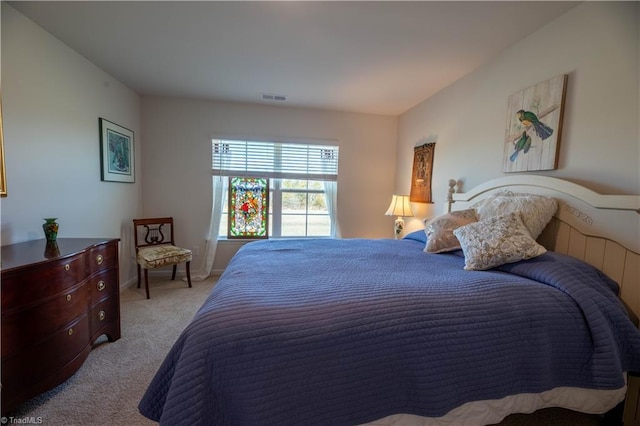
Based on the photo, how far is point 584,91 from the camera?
5.51 feet

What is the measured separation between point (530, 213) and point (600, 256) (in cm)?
40

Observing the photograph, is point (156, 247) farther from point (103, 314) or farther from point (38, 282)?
point (38, 282)

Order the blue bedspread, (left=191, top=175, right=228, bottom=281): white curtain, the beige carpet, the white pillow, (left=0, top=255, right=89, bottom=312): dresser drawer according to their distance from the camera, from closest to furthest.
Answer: the blue bedspread, (left=0, top=255, right=89, bottom=312): dresser drawer, the beige carpet, the white pillow, (left=191, top=175, right=228, bottom=281): white curtain

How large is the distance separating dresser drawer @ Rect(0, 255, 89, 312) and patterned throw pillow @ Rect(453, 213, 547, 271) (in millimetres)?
2435

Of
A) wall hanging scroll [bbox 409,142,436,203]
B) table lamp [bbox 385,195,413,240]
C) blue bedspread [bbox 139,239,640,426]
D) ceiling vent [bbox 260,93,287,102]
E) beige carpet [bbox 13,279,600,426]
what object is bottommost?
beige carpet [bbox 13,279,600,426]

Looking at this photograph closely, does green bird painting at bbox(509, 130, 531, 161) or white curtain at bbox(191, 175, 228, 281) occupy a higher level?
green bird painting at bbox(509, 130, 531, 161)

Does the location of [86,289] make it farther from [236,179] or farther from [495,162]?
[495,162]

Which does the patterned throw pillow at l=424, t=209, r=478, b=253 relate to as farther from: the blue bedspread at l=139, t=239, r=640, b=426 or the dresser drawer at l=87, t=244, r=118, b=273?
the dresser drawer at l=87, t=244, r=118, b=273

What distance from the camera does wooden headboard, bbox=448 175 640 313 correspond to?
4.53ft

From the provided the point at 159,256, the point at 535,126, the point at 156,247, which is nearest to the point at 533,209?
the point at 535,126

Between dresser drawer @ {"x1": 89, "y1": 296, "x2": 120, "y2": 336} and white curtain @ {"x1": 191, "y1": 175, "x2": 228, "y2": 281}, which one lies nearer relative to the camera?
dresser drawer @ {"x1": 89, "y1": 296, "x2": 120, "y2": 336}

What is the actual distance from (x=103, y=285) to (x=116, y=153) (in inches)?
64.7

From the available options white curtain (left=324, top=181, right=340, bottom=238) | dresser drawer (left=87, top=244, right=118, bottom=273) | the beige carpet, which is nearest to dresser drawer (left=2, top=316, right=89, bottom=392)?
the beige carpet

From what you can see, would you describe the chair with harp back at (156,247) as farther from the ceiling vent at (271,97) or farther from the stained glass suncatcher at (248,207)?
the ceiling vent at (271,97)
